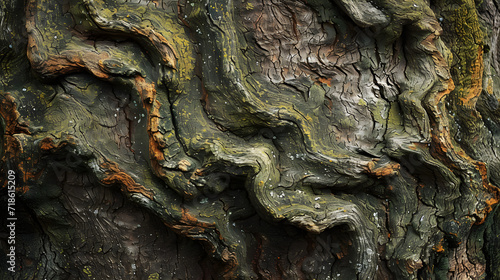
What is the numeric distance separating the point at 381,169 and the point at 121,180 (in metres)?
1.27

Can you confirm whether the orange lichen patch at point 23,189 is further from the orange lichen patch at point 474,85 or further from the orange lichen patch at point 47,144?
the orange lichen patch at point 474,85

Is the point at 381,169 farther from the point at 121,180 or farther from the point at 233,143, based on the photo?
the point at 121,180

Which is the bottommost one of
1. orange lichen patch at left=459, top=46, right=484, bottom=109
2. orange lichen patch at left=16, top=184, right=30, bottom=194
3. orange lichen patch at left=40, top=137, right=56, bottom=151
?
orange lichen patch at left=16, top=184, right=30, bottom=194

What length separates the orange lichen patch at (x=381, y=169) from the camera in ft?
7.44

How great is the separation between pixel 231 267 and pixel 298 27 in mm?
1308

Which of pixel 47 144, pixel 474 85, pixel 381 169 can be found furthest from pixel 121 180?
pixel 474 85

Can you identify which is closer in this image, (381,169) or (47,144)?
(47,144)

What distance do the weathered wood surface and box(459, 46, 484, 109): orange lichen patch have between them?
0.20 m

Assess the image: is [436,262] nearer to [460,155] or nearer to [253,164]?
[460,155]

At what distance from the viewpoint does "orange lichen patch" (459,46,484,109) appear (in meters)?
2.64

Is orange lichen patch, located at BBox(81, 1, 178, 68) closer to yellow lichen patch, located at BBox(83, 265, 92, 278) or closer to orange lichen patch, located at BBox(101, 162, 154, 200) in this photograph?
orange lichen patch, located at BBox(101, 162, 154, 200)

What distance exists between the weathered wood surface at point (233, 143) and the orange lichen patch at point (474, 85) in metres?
0.20

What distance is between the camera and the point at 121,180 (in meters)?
2.15

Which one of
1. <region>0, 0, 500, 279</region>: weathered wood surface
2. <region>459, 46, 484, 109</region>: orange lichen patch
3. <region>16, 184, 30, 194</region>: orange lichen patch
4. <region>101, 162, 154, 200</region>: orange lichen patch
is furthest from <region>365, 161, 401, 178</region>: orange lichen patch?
<region>16, 184, 30, 194</region>: orange lichen patch
